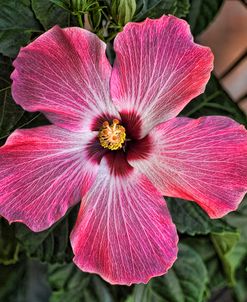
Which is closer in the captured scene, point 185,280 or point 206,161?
point 206,161

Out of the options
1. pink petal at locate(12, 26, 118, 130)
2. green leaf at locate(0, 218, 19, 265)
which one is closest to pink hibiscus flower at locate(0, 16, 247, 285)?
pink petal at locate(12, 26, 118, 130)

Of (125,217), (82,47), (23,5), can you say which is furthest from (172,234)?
(23,5)

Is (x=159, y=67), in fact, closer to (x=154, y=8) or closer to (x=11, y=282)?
(x=154, y=8)

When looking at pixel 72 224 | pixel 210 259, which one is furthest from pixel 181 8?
pixel 210 259

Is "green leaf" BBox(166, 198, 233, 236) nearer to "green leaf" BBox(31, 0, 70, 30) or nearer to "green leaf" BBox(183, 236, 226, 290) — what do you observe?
"green leaf" BBox(183, 236, 226, 290)

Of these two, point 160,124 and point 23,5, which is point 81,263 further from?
point 23,5

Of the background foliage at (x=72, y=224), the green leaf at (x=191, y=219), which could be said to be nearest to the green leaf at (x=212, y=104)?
the background foliage at (x=72, y=224)
